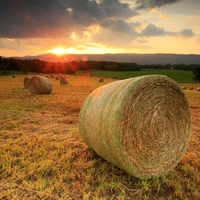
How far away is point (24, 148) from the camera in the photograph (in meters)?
5.19

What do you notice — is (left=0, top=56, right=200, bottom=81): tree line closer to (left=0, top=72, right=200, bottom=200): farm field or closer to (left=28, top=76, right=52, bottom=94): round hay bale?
(left=28, top=76, right=52, bottom=94): round hay bale

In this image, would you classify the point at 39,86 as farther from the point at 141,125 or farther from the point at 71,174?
the point at 141,125

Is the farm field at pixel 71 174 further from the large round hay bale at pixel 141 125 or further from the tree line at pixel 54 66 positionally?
the tree line at pixel 54 66

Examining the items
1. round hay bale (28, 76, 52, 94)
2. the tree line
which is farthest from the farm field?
the tree line

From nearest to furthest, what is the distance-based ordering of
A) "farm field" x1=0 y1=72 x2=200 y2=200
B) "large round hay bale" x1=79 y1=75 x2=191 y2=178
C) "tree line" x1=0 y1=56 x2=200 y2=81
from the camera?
"farm field" x1=0 y1=72 x2=200 y2=200
"large round hay bale" x1=79 y1=75 x2=191 y2=178
"tree line" x1=0 y1=56 x2=200 y2=81

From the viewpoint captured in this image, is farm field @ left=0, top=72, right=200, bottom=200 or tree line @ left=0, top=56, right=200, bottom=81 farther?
tree line @ left=0, top=56, right=200, bottom=81

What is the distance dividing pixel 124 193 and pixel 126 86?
190 centimetres

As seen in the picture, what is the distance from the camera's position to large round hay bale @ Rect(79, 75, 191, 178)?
144 inches

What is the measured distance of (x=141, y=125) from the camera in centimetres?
388

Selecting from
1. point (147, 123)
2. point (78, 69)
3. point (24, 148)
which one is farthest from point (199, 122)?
point (78, 69)

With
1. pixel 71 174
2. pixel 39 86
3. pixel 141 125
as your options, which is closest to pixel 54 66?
pixel 39 86

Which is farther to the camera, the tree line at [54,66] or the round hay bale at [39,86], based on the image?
the tree line at [54,66]

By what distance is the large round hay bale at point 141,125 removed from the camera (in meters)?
3.67

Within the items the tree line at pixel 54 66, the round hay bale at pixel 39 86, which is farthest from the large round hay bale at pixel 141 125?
the tree line at pixel 54 66
